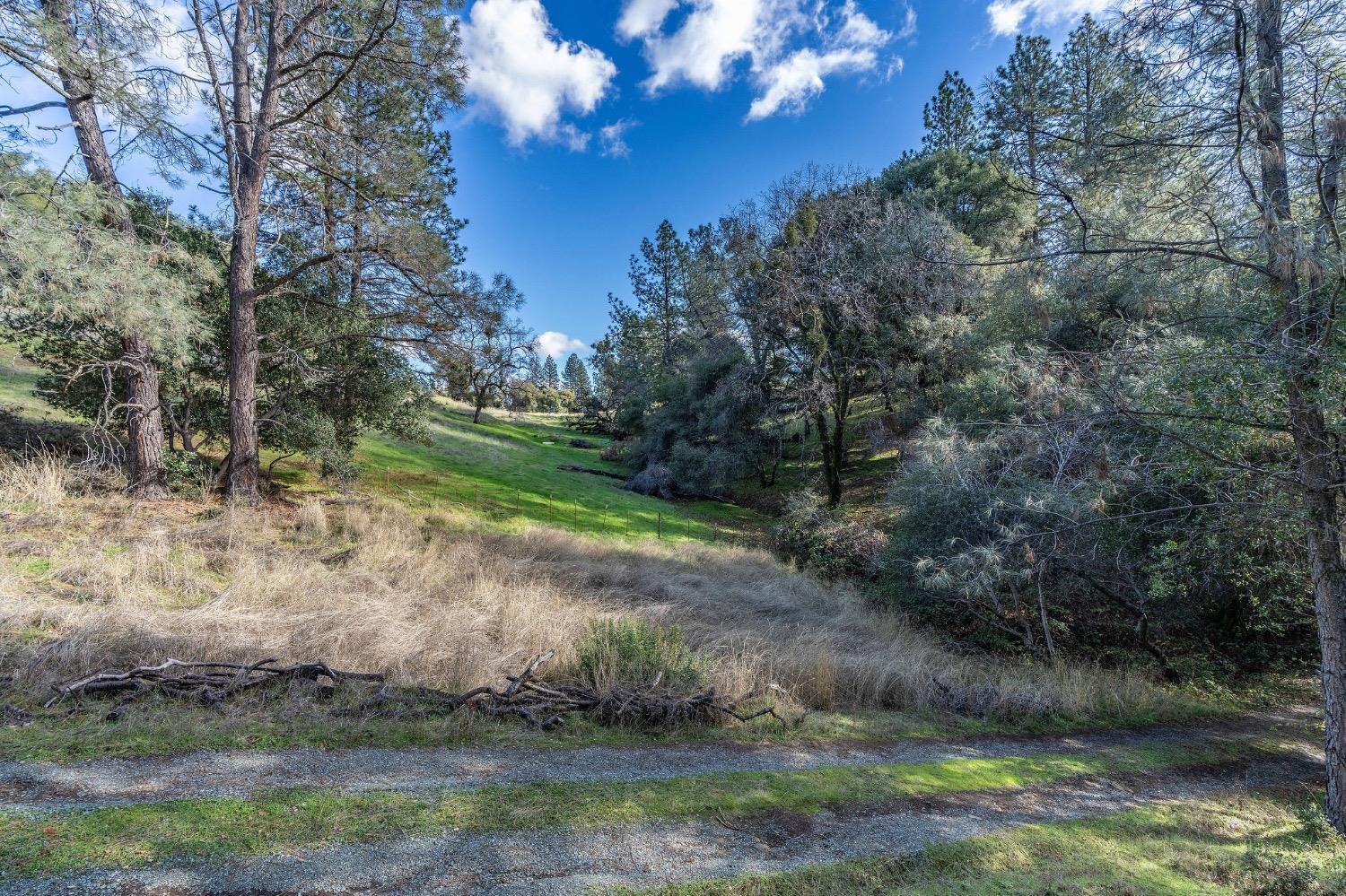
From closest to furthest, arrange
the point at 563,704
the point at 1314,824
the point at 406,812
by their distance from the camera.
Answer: the point at 406,812, the point at 563,704, the point at 1314,824

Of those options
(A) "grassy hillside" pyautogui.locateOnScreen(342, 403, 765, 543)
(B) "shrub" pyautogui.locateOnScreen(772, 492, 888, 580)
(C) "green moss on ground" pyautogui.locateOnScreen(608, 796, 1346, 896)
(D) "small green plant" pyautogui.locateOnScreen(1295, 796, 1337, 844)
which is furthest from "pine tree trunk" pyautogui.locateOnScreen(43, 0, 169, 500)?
(D) "small green plant" pyautogui.locateOnScreen(1295, 796, 1337, 844)

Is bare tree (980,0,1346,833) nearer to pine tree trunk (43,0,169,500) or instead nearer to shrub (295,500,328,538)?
shrub (295,500,328,538)

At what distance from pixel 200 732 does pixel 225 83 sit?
1169 cm

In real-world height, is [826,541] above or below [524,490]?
above

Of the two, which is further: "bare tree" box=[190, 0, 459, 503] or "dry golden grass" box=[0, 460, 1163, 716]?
"bare tree" box=[190, 0, 459, 503]

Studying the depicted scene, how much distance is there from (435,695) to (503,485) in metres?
14.8

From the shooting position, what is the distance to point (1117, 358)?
A: 5418 millimetres

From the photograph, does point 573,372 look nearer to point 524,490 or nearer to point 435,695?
point 524,490

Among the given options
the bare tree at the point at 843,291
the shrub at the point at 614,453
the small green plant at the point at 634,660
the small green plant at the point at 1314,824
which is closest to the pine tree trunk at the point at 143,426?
the small green plant at the point at 634,660

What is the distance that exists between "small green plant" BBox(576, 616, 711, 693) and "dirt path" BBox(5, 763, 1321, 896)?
1637 millimetres

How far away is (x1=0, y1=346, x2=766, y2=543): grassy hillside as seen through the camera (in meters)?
13.5

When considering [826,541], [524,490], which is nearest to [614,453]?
[524,490]

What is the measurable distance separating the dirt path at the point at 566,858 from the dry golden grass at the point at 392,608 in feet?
6.20

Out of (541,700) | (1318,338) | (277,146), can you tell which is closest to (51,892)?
(541,700)
